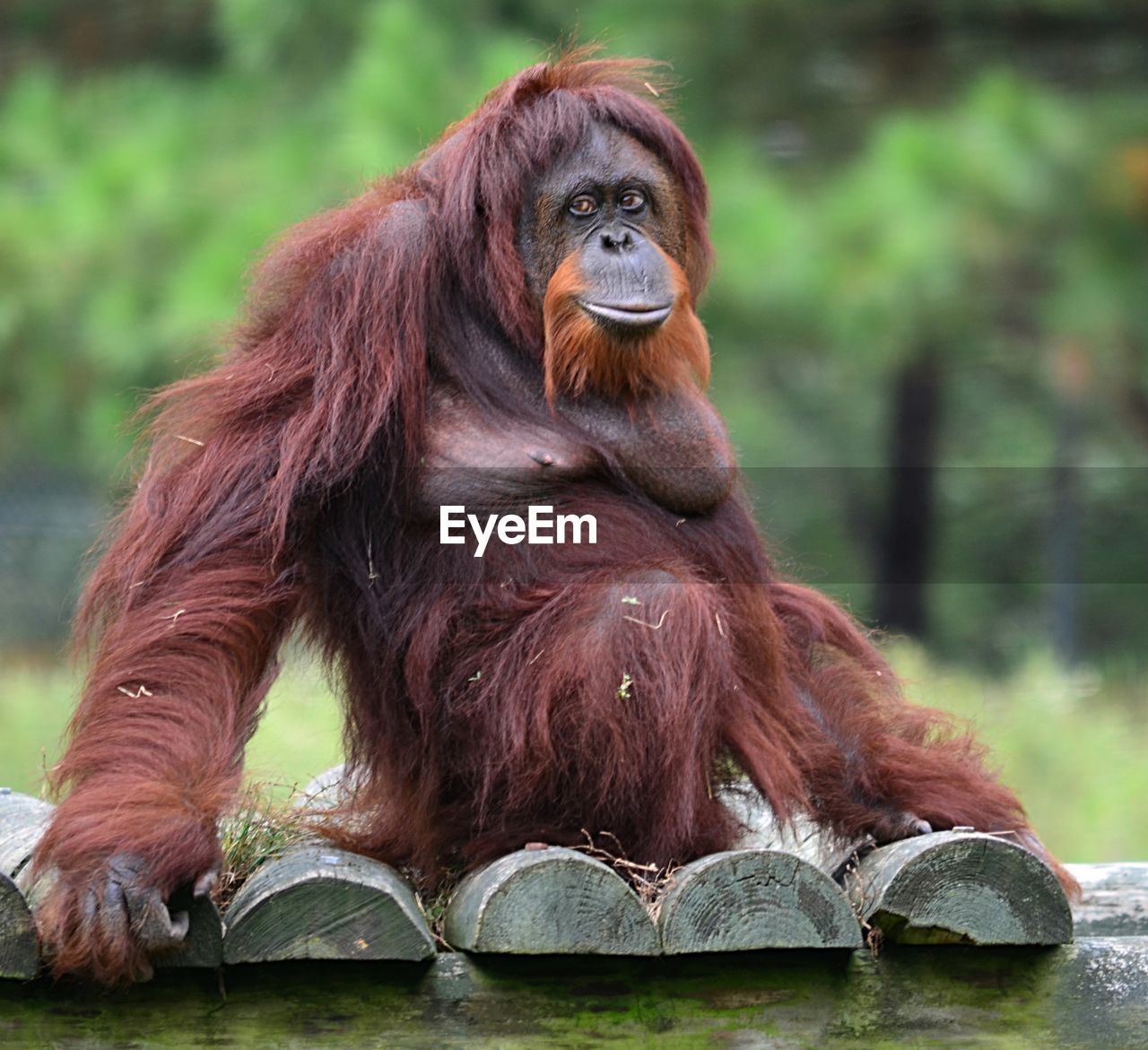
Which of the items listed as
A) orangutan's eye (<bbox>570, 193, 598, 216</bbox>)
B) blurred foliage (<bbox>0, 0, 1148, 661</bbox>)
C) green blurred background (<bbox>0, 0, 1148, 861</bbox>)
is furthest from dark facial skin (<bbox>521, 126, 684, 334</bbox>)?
blurred foliage (<bbox>0, 0, 1148, 661</bbox>)

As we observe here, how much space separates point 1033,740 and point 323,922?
4408mm

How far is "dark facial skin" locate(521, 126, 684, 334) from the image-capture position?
2.73 metres

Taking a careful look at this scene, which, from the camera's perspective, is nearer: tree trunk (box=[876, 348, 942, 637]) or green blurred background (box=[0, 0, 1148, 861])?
green blurred background (box=[0, 0, 1148, 861])

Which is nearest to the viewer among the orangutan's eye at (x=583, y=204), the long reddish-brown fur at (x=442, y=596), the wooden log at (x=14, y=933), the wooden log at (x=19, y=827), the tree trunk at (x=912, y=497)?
the wooden log at (x=14, y=933)

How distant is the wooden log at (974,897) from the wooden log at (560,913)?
0.37 m


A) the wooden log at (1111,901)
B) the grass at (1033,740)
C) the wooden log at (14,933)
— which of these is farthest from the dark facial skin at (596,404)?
the grass at (1033,740)

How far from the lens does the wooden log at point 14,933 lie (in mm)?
2172

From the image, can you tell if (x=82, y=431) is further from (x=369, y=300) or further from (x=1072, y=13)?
(x=369, y=300)

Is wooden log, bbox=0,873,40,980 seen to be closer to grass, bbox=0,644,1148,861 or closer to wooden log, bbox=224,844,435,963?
wooden log, bbox=224,844,435,963

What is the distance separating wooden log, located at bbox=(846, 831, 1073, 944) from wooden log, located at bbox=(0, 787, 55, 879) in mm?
1255

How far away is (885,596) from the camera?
1076 centimetres

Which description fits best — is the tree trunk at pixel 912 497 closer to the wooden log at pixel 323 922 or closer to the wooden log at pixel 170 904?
the wooden log at pixel 170 904

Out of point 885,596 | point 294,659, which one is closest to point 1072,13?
point 885,596

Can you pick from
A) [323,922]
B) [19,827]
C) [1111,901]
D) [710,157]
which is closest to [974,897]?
[323,922]
